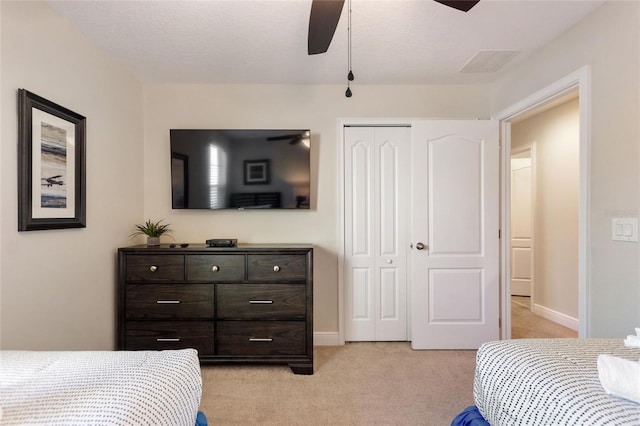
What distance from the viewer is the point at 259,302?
2400 millimetres

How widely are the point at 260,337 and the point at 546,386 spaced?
6.24 ft

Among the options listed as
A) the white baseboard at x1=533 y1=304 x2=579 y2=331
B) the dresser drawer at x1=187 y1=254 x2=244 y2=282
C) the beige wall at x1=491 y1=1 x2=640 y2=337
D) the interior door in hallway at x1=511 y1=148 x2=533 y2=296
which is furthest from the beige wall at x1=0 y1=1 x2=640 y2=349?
the interior door in hallway at x1=511 y1=148 x2=533 y2=296

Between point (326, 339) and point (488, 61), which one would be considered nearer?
point (488, 61)

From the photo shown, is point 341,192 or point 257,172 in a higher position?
point 257,172

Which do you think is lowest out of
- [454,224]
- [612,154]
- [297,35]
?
[454,224]

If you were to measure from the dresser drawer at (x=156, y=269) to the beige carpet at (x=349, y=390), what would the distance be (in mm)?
809

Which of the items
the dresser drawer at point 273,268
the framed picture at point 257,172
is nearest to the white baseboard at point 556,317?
the dresser drawer at point 273,268

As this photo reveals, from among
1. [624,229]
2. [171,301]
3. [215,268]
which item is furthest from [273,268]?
[624,229]

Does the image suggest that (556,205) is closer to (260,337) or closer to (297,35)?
(297,35)

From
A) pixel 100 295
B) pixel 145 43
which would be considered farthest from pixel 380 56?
pixel 100 295

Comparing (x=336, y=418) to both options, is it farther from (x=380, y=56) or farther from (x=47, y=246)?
(x=380, y=56)

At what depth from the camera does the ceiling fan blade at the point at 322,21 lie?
1.41 meters

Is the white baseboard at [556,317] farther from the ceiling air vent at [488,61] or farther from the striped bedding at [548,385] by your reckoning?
the ceiling air vent at [488,61]

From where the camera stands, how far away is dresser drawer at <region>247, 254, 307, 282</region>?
7.89ft
